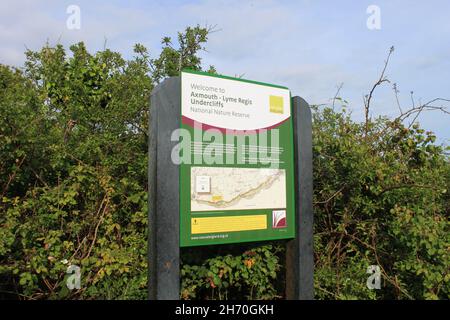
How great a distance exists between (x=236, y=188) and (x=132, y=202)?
58.5 inches

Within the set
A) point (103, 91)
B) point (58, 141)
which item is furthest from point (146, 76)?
point (58, 141)

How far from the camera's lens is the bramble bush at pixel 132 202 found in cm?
402

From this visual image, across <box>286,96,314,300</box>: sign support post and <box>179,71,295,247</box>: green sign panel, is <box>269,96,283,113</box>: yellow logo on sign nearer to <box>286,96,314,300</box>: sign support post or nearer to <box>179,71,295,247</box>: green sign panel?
<box>179,71,295,247</box>: green sign panel

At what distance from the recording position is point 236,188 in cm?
377

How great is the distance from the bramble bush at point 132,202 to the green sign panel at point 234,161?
0.53m

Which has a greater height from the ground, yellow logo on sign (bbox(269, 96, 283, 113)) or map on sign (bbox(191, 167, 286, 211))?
yellow logo on sign (bbox(269, 96, 283, 113))

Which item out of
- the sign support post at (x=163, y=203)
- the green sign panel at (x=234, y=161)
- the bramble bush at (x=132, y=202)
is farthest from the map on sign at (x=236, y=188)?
the bramble bush at (x=132, y=202)

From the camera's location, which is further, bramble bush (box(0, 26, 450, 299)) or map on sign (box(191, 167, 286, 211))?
bramble bush (box(0, 26, 450, 299))

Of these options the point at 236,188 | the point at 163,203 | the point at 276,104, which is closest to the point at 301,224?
the point at 236,188

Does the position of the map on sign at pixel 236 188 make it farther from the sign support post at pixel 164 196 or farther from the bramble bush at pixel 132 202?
the bramble bush at pixel 132 202

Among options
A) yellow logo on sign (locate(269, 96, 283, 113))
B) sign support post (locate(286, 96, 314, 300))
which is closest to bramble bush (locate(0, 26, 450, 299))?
sign support post (locate(286, 96, 314, 300))

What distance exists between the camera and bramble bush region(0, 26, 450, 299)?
4.02m

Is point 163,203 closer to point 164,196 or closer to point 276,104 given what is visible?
point 164,196
